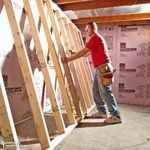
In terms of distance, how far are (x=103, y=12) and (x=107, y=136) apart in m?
3.32

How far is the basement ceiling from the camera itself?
453 cm

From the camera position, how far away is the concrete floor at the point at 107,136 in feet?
8.04

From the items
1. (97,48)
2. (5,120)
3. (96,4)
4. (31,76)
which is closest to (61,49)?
(97,48)

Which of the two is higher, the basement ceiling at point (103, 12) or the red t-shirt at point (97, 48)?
the basement ceiling at point (103, 12)

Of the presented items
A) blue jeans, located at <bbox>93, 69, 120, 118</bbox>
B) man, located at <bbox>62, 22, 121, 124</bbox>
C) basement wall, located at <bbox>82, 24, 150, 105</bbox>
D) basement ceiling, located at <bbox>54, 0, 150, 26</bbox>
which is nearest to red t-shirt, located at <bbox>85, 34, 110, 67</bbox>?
man, located at <bbox>62, 22, 121, 124</bbox>

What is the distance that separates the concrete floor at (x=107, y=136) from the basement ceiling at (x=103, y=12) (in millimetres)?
2092

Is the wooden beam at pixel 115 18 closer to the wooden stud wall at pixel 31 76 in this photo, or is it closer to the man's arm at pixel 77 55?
the wooden stud wall at pixel 31 76

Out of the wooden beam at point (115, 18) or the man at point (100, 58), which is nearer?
the man at point (100, 58)

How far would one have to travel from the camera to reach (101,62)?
3514mm

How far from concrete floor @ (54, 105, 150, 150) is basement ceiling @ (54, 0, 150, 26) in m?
2.09

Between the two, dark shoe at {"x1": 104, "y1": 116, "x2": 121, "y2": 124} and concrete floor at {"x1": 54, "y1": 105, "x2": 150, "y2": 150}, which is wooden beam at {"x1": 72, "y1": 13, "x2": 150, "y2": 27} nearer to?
concrete floor at {"x1": 54, "y1": 105, "x2": 150, "y2": 150}

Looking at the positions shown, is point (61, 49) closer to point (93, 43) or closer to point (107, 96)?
point (93, 43)

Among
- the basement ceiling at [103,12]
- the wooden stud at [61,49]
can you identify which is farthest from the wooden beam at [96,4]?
the wooden stud at [61,49]

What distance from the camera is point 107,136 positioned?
2.85 meters
